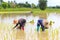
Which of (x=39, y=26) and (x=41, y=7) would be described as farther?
(x=41, y=7)

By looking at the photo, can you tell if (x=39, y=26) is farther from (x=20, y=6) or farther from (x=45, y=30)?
(x=20, y=6)

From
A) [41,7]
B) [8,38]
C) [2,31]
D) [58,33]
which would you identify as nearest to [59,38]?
[58,33]

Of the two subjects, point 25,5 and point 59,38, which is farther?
point 25,5

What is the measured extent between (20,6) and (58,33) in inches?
773

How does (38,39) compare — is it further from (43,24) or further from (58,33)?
(43,24)

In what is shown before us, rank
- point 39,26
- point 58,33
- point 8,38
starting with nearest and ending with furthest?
1. point 8,38
2. point 58,33
3. point 39,26

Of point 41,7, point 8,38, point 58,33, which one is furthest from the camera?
point 41,7

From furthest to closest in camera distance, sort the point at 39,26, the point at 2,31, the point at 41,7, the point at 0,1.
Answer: the point at 0,1, the point at 41,7, the point at 39,26, the point at 2,31

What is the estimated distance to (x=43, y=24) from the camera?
17.2 ft

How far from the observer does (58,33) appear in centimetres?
456

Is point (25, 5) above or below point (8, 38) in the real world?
below

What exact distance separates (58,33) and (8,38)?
110 centimetres

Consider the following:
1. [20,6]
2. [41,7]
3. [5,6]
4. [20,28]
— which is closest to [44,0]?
[41,7]

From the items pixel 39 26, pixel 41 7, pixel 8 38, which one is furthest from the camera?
pixel 41 7
